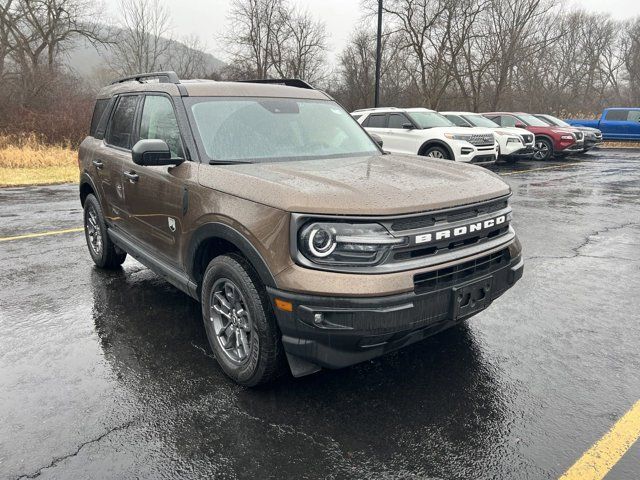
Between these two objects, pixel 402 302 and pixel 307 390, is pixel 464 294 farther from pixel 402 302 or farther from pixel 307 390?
pixel 307 390

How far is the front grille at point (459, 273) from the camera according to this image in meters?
2.64

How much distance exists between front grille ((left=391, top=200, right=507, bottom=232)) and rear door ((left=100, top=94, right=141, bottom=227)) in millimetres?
2778

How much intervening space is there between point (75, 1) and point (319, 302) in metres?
39.0

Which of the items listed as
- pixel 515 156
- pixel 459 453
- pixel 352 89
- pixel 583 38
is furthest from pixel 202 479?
pixel 583 38

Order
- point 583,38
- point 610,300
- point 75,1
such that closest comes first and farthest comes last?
point 610,300 < point 75,1 < point 583,38

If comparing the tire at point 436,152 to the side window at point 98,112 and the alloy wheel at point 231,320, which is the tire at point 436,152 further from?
the alloy wheel at point 231,320

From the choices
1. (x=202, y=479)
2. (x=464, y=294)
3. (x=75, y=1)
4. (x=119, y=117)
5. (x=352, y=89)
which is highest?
(x=75, y=1)

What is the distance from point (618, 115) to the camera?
23406 millimetres

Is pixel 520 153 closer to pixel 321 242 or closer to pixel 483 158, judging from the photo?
pixel 483 158

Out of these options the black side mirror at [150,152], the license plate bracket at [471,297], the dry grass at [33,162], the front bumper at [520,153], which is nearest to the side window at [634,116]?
the front bumper at [520,153]

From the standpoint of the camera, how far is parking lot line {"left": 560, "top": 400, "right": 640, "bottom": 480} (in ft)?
7.64

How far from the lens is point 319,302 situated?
2.52m

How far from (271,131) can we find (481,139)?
11.1 meters

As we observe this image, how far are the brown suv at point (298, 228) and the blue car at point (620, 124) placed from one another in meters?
23.7
